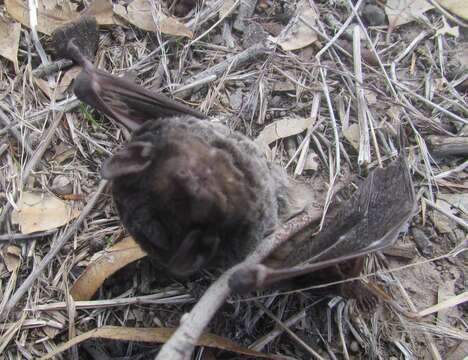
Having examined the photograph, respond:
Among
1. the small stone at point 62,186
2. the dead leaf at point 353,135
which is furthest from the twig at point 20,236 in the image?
the dead leaf at point 353,135

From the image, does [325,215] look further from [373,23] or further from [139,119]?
[373,23]

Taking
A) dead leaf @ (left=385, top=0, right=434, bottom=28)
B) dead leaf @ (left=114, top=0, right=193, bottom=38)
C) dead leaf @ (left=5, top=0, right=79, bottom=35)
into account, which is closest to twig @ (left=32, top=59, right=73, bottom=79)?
dead leaf @ (left=5, top=0, right=79, bottom=35)

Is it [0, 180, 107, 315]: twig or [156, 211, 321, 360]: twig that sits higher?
[156, 211, 321, 360]: twig

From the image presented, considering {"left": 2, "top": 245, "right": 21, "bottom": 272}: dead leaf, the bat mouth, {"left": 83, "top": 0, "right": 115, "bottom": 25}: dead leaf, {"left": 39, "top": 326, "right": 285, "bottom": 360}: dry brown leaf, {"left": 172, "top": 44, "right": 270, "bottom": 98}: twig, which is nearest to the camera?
the bat mouth

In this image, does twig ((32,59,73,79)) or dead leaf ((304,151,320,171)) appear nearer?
dead leaf ((304,151,320,171))

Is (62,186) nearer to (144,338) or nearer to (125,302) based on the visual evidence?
(125,302)

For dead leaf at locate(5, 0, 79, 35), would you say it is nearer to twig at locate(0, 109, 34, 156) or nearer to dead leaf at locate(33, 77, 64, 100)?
dead leaf at locate(33, 77, 64, 100)

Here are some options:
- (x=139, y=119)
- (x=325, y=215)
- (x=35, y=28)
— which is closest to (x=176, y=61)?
(x=139, y=119)

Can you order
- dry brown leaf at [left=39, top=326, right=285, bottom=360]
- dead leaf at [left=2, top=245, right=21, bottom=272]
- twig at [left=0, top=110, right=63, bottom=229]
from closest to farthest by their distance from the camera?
dry brown leaf at [left=39, top=326, right=285, bottom=360] < dead leaf at [left=2, top=245, right=21, bottom=272] < twig at [left=0, top=110, right=63, bottom=229]
